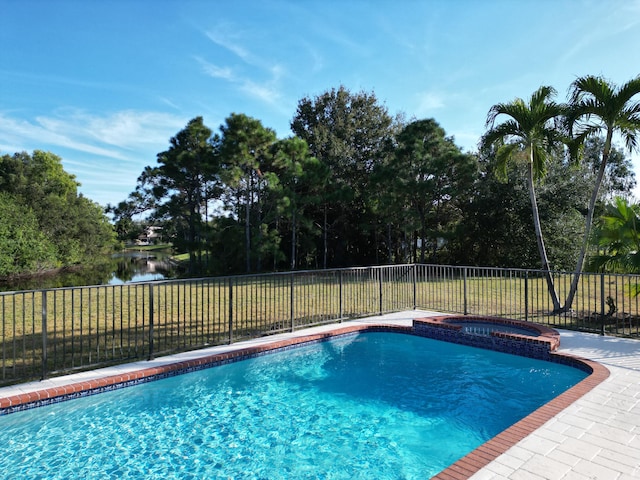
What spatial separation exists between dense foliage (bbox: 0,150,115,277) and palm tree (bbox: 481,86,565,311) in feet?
66.5

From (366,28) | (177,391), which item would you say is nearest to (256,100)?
(366,28)

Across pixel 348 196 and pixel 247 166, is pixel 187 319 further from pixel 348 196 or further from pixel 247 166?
pixel 348 196

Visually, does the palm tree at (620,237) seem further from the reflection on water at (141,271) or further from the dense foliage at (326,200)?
the reflection on water at (141,271)

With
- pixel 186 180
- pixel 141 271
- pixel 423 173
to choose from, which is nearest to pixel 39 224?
pixel 141 271

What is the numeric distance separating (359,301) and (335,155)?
12.6m

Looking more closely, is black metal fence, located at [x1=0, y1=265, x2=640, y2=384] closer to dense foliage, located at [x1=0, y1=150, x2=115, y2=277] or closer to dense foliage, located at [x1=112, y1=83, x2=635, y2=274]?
dense foliage, located at [x1=112, y1=83, x2=635, y2=274]

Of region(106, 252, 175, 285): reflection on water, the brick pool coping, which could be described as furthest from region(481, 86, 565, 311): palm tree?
region(106, 252, 175, 285): reflection on water

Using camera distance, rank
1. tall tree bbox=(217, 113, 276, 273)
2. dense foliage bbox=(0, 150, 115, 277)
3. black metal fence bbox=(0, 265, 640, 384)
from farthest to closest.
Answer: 1. dense foliage bbox=(0, 150, 115, 277)
2. tall tree bbox=(217, 113, 276, 273)
3. black metal fence bbox=(0, 265, 640, 384)

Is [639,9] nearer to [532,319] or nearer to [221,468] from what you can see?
[532,319]

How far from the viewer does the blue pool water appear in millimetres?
3127

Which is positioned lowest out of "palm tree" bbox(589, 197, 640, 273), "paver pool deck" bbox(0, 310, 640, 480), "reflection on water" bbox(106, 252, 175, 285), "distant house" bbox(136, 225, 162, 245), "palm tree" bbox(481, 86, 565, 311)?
"reflection on water" bbox(106, 252, 175, 285)

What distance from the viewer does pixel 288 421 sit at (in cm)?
396

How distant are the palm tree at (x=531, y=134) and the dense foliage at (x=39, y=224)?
20279mm

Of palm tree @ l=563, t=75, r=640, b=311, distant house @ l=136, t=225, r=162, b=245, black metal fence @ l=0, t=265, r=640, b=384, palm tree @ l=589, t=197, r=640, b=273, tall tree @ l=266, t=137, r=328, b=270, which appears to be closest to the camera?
black metal fence @ l=0, t=265, r=640, b=384
